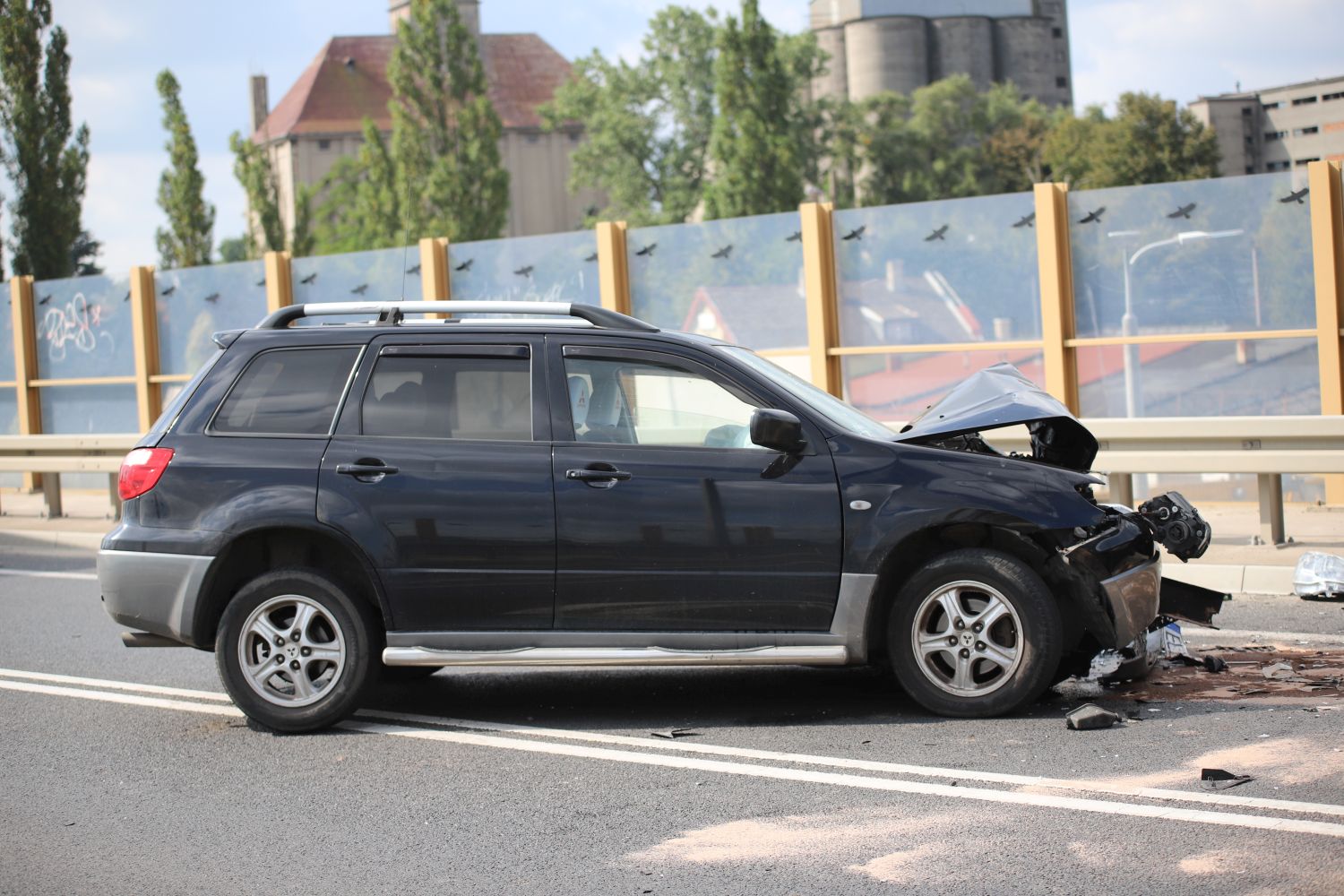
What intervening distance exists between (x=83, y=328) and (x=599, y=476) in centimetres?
1592

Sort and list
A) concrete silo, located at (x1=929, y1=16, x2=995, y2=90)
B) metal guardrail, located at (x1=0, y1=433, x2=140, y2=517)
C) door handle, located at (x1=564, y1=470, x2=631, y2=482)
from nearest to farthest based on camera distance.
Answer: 1. door handle, located at (x1=564, y1=470, x2=631, y2=482)
2. metal guardrail, located at (x1=0, y1=433, x2=140, y2=517)
3. concrete silo, located at (x1=929, y1=16, x2=995, y2=90)

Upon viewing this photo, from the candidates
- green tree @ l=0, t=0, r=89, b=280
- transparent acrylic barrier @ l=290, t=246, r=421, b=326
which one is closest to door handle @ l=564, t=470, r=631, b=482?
transparent acrylic barrier @ l=290, t=246, r=421, b=326

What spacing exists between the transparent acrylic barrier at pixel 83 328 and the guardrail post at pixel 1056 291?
470 inches

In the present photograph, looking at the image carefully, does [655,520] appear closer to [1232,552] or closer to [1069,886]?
[1069,886]

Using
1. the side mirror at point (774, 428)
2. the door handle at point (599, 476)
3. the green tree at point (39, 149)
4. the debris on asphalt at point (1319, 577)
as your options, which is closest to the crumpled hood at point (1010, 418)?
the side mirror at point (774, 428)

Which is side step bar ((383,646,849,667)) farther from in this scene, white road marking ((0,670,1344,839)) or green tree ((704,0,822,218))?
green tree ((704,0,822,218))

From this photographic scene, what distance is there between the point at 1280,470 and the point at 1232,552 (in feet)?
2.24

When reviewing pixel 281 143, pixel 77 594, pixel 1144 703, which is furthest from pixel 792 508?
pixel 281 143

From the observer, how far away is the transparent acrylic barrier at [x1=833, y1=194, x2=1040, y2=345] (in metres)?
14.0

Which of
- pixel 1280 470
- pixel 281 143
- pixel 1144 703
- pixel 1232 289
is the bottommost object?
pixel 1144 703

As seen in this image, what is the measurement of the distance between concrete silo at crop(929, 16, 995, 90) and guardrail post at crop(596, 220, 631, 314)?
132 metres

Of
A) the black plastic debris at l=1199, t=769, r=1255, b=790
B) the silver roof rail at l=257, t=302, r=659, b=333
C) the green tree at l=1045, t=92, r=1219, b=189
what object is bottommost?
the black plastic debris at l=1199, t=769, r=1255, b=790

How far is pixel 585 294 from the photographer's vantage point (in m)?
16.7

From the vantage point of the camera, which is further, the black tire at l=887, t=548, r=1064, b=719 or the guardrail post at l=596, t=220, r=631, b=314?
the guardrail post at l=596, t=220, r=631, b=314
